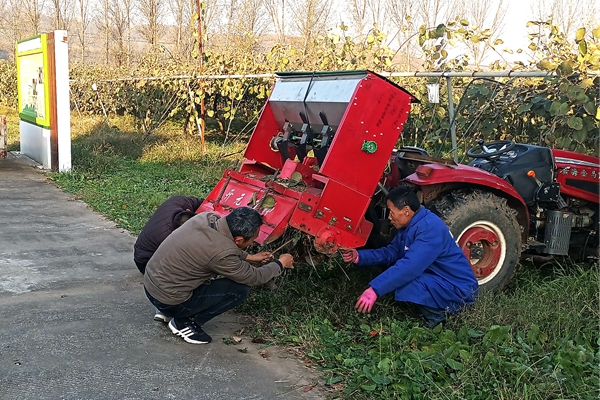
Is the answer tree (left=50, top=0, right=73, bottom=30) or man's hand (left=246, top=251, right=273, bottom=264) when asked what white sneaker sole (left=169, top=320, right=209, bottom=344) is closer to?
man's hand (left=246, top=251, right=273, bottom=264)

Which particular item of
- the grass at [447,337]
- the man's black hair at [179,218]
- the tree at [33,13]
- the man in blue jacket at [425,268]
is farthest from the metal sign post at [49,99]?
the tree at [33,13]

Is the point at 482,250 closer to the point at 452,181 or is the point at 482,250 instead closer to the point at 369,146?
the point at 452,181

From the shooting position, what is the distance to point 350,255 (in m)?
4.31

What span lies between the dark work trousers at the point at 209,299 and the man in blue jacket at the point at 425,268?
31.3 inches

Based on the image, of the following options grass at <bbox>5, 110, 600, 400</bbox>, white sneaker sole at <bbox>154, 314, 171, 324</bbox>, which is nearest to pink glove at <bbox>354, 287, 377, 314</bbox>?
grass at <bbox>5, 110, 600, 400</bbox>

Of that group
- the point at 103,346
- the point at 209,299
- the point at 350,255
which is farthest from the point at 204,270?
the point at 350,255

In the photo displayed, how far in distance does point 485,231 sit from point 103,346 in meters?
2.89

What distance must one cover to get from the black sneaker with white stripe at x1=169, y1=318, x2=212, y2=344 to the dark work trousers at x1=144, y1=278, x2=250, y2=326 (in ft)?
0.13

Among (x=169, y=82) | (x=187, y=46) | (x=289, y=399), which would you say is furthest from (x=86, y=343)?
(x=187, y=46)

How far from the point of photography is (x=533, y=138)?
8273 millimetres

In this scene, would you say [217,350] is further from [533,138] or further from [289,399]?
[533,138]

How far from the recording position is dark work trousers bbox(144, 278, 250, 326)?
4086 mm

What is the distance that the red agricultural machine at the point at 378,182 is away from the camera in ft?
13.9

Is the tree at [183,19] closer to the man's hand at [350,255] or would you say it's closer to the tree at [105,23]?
the tree at [105,23]
